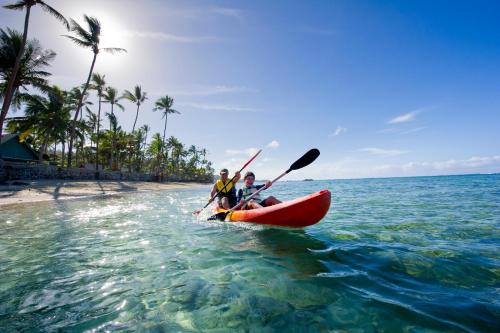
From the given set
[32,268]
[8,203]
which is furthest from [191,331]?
[8,203]

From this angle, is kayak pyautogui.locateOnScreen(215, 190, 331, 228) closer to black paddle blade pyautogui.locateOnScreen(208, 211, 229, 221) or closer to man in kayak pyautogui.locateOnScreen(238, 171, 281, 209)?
man in kayak pyautogui.locateOnScreen(238, 171, 281, 209)

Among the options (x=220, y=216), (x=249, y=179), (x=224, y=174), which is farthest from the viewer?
(x=224, y=174)

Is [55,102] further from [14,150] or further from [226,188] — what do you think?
[226,188]

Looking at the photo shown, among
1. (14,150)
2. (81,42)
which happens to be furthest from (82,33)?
(14,150)

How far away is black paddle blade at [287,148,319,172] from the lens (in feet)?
23.2

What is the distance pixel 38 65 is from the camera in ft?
71.2

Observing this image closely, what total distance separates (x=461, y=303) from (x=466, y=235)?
3968 millimetres

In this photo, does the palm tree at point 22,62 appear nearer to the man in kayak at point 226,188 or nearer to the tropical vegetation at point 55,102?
the tropical vegetation at point 55,102

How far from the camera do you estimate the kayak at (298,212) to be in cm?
522

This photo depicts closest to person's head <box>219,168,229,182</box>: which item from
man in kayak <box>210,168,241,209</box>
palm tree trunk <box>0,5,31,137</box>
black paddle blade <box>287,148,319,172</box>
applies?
man in kayak <box>210,168,241,209</box>

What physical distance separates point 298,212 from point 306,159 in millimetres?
2223

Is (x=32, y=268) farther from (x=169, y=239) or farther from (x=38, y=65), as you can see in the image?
(x=38, y=65)

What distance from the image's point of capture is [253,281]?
336 cm

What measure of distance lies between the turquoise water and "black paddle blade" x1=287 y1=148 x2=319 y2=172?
1.90 m
